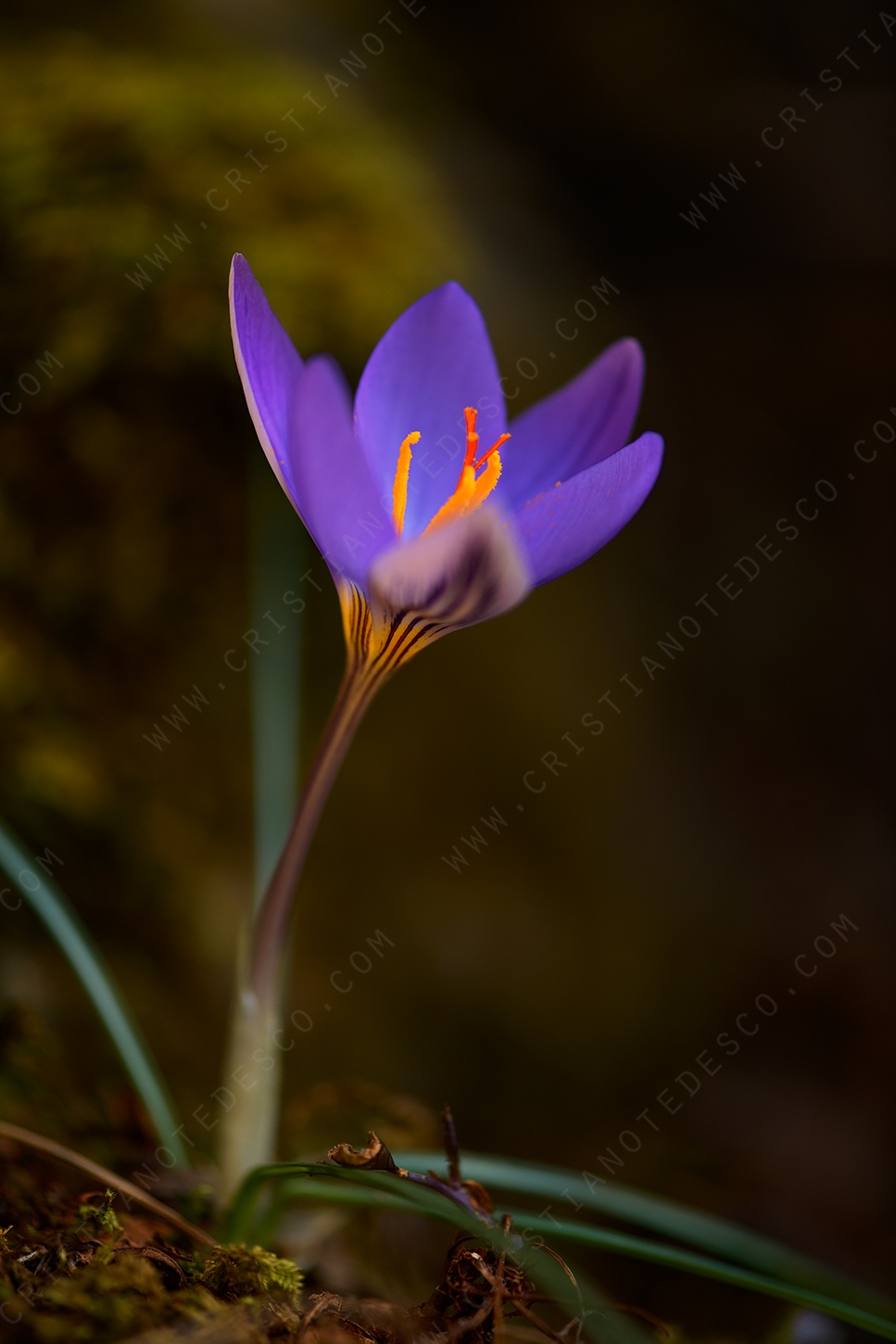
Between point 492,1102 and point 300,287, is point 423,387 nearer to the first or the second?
point 300,287

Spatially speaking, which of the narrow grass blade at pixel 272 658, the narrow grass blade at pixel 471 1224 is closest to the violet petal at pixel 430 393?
the narrow grass blade at pixel 272 658

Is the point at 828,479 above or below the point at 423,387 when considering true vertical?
above

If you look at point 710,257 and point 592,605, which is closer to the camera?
point 592,605

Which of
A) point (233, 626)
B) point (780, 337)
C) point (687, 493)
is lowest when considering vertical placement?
point (233, 626)

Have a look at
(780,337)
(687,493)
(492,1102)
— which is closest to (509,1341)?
(492,1102)

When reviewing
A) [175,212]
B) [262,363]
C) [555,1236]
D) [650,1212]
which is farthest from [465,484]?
[175,212]
